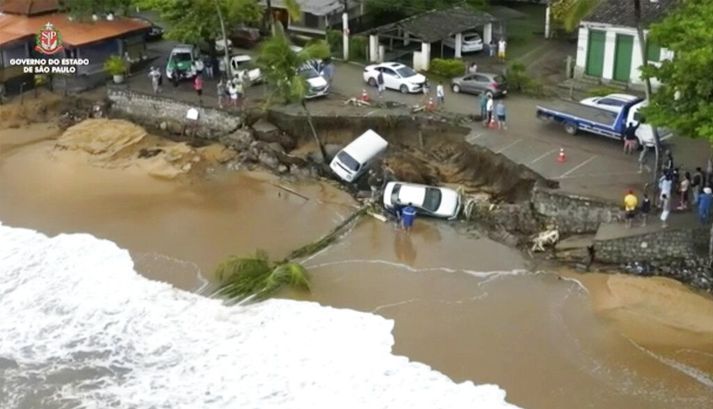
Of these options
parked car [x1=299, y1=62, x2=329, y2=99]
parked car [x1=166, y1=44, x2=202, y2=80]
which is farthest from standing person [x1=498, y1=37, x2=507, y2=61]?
parked car [x1=166, y1=44, x2=202, y2=80]

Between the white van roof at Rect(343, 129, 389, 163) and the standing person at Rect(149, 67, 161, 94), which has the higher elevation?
the standing person at Rect(149, 67, 161, 94)

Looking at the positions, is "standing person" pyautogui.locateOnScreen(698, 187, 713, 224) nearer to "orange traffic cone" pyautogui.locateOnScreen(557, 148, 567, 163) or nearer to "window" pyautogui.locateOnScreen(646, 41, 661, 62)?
"orange traffic cone" pyautogui.locateOnScreen(557, 148, 567, 163)

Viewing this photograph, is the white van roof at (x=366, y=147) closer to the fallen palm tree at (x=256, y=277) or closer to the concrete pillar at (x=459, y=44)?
the fallen palm tree at (x=256, y=277)

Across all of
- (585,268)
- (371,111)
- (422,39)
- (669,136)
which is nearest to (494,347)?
(585,268)

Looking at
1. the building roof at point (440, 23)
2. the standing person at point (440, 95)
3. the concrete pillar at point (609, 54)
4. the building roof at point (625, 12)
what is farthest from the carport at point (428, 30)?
the concrete pillar at point (609, 54)

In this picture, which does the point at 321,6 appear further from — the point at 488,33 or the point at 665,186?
the point at 665,186

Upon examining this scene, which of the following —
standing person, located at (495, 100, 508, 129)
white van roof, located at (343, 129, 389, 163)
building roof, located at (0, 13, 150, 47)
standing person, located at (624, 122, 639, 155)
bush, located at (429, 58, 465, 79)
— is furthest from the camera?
building roof, located at (0, 13, 150, 47)

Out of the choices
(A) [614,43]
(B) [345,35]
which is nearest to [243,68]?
(B) [345,35]
